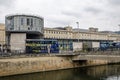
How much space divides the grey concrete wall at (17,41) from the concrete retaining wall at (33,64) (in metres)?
11.3

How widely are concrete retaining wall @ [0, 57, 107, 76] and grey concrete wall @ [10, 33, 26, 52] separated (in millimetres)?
11321

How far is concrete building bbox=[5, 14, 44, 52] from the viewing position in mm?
75812

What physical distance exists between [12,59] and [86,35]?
360ft

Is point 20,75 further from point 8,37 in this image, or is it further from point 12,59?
point 8,37

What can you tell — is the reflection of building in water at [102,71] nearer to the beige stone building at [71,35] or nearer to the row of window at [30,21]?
the row of window at [30,21]

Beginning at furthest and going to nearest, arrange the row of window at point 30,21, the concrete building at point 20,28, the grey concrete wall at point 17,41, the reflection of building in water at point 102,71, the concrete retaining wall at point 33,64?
the row of window at point 30,21, the concrete building at point 20,28, the grey concrete wall at point 17,41, the reflection of building in water at point 102,71, the concrete retaining wall at point 33,64

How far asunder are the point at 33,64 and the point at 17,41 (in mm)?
14994

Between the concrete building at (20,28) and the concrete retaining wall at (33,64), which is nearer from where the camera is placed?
the concrete retaining wall at (33,64)

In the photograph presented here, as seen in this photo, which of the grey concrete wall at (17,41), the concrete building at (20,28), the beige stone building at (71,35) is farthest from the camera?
the beige stone building at (71,35)

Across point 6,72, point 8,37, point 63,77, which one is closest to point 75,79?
point 63,77

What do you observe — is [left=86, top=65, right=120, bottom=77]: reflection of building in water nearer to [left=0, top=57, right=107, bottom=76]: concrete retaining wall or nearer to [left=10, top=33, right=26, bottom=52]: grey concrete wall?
[left=0, top=57, right=107, bottom=76]: concrete retaining wall

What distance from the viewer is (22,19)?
7750 cm

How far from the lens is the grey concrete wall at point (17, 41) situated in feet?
247

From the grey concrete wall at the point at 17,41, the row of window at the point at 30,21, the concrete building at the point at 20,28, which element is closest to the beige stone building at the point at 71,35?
the row of window at the point at 30,21
